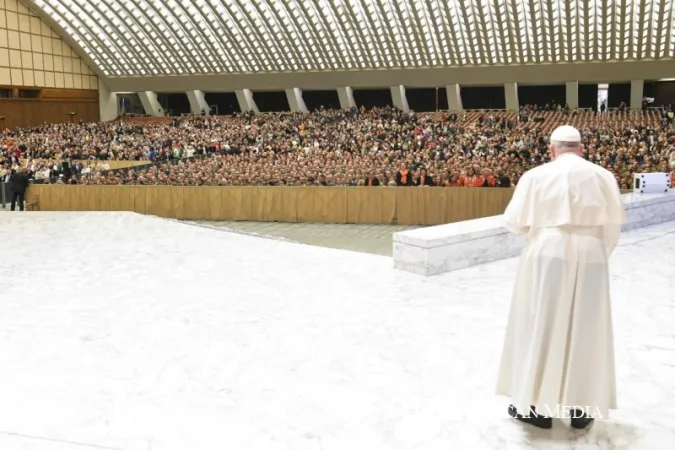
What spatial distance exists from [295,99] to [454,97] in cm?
1159

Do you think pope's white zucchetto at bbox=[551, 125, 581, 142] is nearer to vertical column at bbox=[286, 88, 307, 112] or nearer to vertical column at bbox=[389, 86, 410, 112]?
vertical column at bbox=[389, 86, 410, 112]

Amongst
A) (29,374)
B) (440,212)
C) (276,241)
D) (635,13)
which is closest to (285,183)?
(440,212)

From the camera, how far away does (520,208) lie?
3.81 meters

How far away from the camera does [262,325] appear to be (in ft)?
20.2

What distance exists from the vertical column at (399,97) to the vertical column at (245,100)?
1090 cm

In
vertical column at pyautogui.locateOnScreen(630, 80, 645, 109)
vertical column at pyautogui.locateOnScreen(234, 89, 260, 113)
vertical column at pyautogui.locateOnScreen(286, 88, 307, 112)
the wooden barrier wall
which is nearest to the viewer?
the wooden barrier wall

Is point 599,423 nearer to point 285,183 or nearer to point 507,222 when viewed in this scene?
point 507,222

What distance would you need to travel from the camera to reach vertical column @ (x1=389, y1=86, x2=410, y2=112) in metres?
44.8

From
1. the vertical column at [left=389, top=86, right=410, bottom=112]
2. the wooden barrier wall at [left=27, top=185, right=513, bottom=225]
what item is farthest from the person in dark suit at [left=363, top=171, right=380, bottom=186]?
the vertical column at [left=389, top=86, right=410, bottom=112]

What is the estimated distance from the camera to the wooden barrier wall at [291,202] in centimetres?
1667

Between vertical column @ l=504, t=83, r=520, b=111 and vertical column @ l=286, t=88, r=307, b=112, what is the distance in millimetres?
14696

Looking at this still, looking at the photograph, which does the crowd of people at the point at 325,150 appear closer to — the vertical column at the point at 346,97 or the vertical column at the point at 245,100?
the vertical column at the point at 346,97

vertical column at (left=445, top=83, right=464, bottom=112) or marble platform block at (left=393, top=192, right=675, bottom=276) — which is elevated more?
vertical column at (left=445, top=83, right=464, bottom=112)

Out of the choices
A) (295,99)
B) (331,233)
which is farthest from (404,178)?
(295,99)
